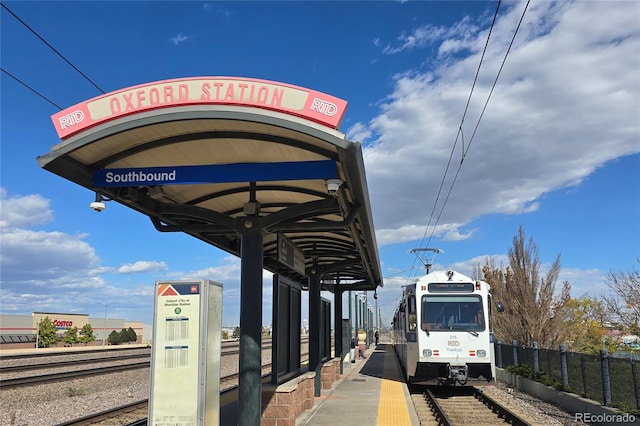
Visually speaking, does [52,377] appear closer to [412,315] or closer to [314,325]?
[314,325]

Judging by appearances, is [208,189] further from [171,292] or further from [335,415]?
[335,415]

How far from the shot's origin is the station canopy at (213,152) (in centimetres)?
613

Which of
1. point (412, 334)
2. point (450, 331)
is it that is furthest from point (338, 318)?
point (450, 331)

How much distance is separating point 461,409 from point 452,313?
2869 mm

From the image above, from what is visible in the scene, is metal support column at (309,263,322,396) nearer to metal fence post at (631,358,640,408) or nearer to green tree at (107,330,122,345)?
metal fence post at (631,358,640,408)

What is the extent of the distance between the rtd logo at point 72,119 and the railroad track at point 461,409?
7.98 m

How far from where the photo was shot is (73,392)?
16719mm

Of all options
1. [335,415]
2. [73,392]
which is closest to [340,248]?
[335,415]

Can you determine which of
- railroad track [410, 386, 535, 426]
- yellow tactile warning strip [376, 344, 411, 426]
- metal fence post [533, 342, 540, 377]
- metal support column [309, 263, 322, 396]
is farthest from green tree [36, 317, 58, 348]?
metal fence post [533, 342, 540, 377]

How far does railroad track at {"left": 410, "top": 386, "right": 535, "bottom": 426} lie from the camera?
11.1m

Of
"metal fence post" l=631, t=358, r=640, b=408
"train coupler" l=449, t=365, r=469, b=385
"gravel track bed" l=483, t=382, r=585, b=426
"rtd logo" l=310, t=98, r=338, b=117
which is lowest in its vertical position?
"gravel track bed" l=483, t=382, r=585, b=426

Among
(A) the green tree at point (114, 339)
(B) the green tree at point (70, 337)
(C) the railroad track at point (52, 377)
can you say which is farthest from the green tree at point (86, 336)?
(C) the railroad track at point (52, 377)

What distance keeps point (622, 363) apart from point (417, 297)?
19.7 ft

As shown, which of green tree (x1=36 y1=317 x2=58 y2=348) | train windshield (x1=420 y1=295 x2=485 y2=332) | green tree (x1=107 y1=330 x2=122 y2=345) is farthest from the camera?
green tree (x1=107 y1=330 x2=122 y2=345)
